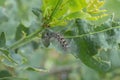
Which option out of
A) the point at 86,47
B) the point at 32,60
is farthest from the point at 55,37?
the point at 32,60

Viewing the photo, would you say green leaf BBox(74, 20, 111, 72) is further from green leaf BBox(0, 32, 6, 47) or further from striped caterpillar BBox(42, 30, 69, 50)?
green leaf BBox(0, 32, 6, 47)

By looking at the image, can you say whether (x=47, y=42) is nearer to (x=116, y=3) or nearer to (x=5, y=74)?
(x=5, y=74)

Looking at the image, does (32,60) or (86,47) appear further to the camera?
(32,60)

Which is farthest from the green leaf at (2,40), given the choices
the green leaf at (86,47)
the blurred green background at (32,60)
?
the green leaf at (86,47)

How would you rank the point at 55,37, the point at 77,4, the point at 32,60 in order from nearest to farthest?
the point at 77,4 → the point at 55,37 → the point at 32,60

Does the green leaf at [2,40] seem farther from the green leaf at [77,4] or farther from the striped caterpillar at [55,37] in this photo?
the green leaf at [77,4]

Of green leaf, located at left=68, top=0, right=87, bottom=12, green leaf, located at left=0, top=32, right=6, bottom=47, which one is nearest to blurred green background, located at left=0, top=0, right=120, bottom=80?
green leaf, located at left=0, top=32, right=6, bottom=47

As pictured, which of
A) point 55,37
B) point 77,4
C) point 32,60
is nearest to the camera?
point 77,4

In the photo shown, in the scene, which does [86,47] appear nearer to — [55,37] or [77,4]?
[55,37]

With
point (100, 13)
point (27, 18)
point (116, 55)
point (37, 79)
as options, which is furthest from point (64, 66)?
point (100, 13)
